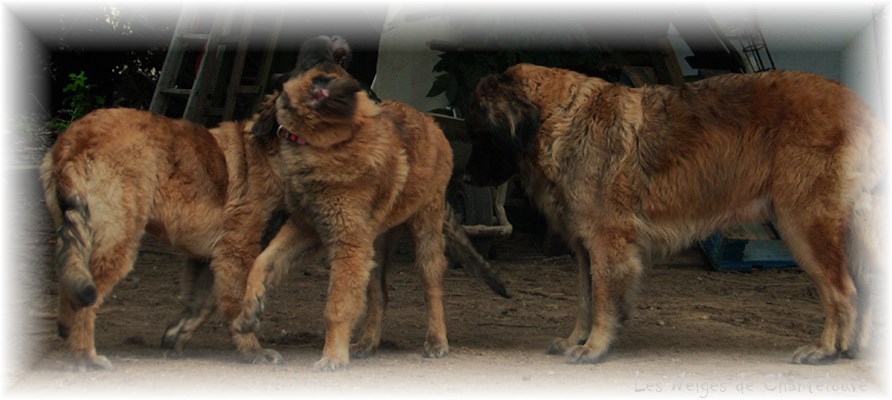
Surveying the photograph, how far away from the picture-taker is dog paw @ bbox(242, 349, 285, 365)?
565 cm

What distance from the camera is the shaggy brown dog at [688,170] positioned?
18.6 ft

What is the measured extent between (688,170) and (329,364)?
2310 millimetres

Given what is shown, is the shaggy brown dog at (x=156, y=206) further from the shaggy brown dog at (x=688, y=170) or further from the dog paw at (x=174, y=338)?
the shaggy brown dog at (x=688, y=170)

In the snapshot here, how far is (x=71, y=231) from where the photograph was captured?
5051 millimetres

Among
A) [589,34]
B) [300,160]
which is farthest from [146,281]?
[589,34]

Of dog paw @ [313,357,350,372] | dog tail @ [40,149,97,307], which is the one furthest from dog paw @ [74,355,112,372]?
dog paw @ [313,357,350,372]

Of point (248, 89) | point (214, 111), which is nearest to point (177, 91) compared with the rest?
point (214, 111)

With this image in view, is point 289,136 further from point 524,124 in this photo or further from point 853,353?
point 853,353

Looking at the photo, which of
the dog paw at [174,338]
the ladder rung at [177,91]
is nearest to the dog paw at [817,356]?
the dog paw at [174,338]

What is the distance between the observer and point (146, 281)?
8469 millimetres

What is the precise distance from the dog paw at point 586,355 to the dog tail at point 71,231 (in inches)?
102

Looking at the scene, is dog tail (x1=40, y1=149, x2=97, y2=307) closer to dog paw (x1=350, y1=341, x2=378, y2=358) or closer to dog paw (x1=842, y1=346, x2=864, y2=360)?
dog paw (x1=350, y1=341, x2=378, y2=358)

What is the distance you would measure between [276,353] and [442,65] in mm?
3928

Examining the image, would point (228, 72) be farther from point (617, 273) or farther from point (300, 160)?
point (617, 273)
